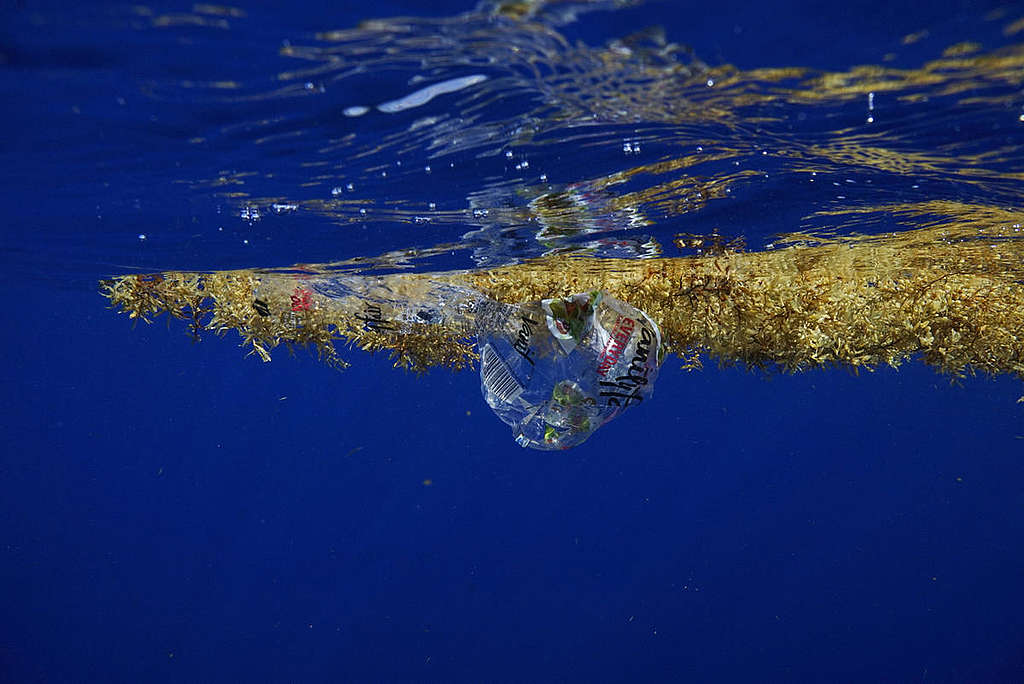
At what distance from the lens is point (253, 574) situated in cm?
1187

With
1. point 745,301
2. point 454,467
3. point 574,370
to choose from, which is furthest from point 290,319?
point 454,467

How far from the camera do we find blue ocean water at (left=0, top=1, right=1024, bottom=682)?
14.9ft

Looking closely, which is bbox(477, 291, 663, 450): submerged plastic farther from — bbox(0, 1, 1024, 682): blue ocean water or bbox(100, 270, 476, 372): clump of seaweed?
bbox(100, 270, 476, 372): clump of seaweed

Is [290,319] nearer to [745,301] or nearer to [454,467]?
[745,301]

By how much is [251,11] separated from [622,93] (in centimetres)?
178

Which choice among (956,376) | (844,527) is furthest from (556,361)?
(844,527)

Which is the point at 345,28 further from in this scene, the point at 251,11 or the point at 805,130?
the point at 805,130

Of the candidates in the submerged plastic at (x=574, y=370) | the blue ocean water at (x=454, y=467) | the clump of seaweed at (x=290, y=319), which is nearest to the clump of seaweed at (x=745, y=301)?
the clump of seaweed at (x=290, y=319)

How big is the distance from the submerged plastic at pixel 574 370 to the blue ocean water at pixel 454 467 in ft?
3.07

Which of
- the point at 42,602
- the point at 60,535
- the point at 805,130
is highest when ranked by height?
the point at 805,130

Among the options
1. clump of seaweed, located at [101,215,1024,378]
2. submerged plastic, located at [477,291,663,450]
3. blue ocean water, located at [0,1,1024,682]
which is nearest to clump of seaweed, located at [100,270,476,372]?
clump of seaweed, located at [101,215,1024,378]

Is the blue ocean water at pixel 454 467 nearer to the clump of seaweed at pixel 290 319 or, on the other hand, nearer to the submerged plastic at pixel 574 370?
the clump of seaweed at pixel 290 319

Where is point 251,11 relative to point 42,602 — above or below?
above

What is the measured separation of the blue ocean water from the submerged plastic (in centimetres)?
94
